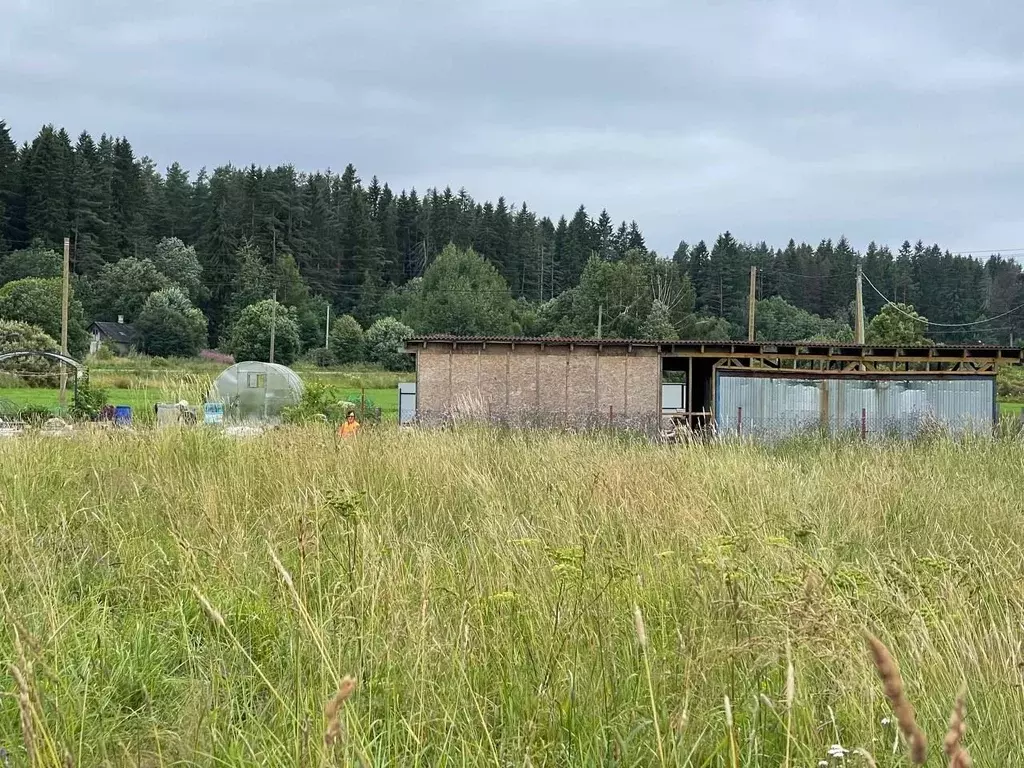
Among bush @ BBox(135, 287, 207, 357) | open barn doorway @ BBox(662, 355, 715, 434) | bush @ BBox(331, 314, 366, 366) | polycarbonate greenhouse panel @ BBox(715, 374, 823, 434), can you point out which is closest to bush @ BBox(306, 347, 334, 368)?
bush @ BBox(331, 314, 366, 366)

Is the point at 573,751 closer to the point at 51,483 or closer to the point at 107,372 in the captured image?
the point at 51,483

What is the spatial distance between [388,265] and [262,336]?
3771 cm

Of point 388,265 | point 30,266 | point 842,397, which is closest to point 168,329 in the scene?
point 30,266

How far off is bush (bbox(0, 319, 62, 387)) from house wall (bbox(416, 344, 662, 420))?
69.3 feet

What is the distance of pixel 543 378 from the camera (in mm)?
22656

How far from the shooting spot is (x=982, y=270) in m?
102

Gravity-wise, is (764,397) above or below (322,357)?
below

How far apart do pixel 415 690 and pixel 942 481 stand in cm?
603

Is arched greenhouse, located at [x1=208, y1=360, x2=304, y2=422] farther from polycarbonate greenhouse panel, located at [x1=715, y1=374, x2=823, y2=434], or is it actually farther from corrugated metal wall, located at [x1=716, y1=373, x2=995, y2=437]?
corrugated metal wall, located at [x1=716, y1=373, x2=995, y2=437]

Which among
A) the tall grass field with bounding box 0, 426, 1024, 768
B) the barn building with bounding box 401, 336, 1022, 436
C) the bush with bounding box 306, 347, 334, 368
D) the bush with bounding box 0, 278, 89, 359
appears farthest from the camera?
the bush with bounding box 306, 347, 334, 368

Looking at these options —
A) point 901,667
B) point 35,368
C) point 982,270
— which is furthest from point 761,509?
point 982,270

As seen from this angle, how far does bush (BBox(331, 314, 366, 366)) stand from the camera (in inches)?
2483

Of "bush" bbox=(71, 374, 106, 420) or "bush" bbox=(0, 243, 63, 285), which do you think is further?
"bush" bbox=(0, 243, 63, 285)

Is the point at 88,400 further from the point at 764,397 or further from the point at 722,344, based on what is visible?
the point at 764,397
